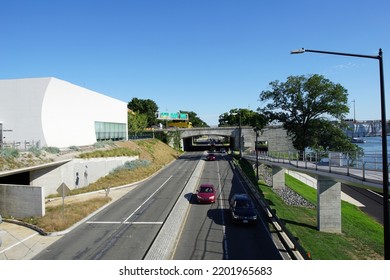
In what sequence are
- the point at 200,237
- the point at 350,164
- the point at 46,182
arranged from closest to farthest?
the point at 200,237 → the point at 350,164 → the point at 46,182

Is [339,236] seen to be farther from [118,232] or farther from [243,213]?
[118,232]

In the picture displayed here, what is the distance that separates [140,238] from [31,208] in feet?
30.6

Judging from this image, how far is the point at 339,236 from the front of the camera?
20844 mm

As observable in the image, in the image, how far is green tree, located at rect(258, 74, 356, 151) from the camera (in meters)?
41.0

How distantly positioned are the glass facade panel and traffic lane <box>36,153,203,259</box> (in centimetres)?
1967

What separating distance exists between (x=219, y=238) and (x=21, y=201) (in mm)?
14189

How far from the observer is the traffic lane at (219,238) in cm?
1377

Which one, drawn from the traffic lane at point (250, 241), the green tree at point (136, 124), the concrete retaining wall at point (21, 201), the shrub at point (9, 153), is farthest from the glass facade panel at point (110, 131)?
the traffic lane at point (250, 241)

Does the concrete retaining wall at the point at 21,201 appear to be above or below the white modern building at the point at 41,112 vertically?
below

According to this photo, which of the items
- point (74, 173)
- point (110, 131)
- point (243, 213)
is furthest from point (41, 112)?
point (243, 213)

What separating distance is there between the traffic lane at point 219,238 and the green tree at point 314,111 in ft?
77.0

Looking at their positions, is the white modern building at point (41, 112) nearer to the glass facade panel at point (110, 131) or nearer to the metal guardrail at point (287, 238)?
the glass facade panel at point (110, 131)

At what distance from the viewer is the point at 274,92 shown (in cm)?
4669
